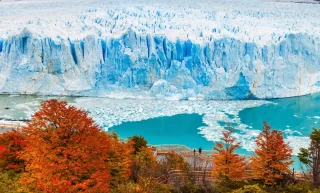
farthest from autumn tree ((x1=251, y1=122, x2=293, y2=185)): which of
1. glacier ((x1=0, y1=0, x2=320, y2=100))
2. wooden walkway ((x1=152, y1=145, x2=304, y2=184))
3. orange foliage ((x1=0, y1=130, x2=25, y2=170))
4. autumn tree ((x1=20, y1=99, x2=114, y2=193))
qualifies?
glacier ((x1=0, y1=0, x2=320, y2=100))

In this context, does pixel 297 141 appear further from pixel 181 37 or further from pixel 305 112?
pixel 181 37

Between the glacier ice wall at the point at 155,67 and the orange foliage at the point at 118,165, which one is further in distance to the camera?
the glacier ice wall at the point at 155,67

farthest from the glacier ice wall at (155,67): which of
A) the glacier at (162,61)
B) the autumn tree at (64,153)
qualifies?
the autumn tree at (64,153)

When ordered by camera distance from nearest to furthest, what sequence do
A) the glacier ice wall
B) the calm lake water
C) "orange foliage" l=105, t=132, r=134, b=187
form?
1. "orange foliage" l=105, t=132, r=134, b=187
2. the calm lake water
3. the glacier ice wall

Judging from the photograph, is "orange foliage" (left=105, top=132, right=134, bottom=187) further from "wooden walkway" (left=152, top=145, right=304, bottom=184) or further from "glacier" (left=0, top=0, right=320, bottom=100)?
"glacier" (left=0, top=0, right=320, bottom=100)

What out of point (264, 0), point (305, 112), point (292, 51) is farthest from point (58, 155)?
point (264, 0)

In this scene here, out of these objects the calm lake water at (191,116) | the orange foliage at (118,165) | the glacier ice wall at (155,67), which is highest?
the glacier ice wall at (155,67)

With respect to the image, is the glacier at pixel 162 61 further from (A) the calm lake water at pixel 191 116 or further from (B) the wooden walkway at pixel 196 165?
(B) the wooden walkway at pixel 196 165
